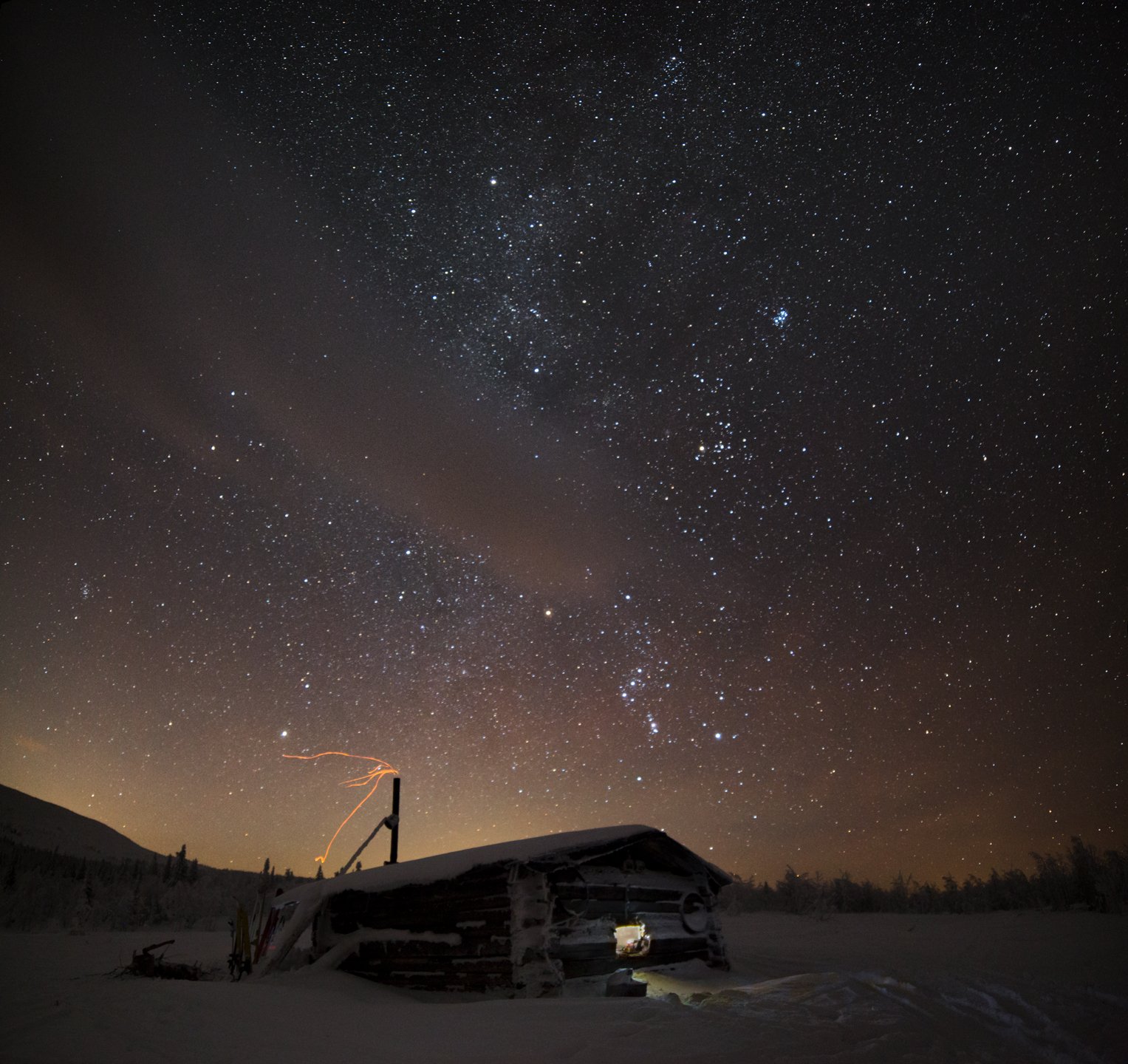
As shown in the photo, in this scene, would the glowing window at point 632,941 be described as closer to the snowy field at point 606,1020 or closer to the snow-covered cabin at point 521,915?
the snow-covered cabin at point 521,915

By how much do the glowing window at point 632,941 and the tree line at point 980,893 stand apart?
20951 mm

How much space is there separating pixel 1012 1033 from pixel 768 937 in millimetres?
20143

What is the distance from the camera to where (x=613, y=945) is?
1181cm

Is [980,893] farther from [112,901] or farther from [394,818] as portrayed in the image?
[112,901]

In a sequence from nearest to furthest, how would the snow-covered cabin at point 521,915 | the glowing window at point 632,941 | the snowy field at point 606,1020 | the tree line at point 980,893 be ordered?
the snowy field at point 606,1020 < the snow-covered cabin at point 521,915 < the glowing window at point 632,941 < the tree line at point 980,893

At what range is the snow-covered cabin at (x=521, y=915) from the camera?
1098 centimetres

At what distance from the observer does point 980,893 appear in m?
32.7

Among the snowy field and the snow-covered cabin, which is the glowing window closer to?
the snow-covered cabin

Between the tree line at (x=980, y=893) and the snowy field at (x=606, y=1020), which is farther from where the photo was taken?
the tree line at (x=980, y=893)

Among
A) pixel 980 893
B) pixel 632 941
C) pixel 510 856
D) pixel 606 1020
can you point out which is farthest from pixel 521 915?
pixel 980 893

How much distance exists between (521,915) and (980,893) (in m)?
33.6

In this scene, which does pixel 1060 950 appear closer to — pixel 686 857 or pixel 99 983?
pixel 686 857

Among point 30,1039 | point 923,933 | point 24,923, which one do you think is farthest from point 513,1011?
point 24,923

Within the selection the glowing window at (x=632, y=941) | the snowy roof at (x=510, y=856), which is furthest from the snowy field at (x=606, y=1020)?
the snowy roof at (x=510, y=856)
